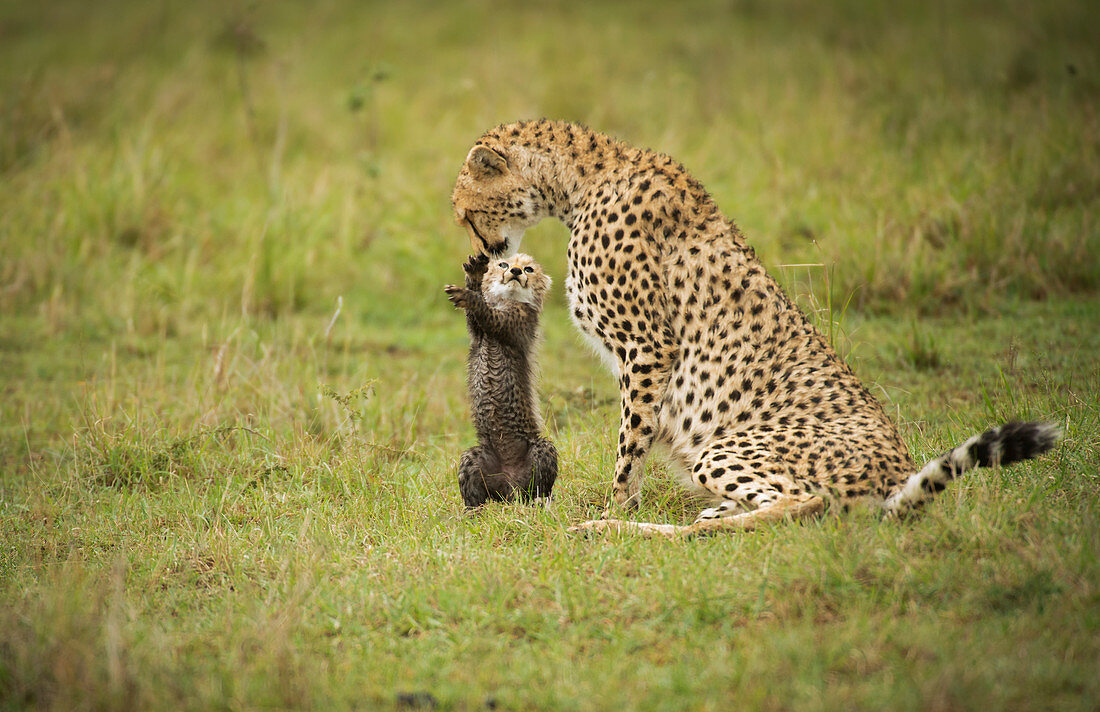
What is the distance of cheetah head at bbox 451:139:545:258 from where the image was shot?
4426 millimetres

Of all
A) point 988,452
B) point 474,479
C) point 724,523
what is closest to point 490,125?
point 474,479

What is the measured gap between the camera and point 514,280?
15.0 feet

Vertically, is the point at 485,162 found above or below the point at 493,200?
above

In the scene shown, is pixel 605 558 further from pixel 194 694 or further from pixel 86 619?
pixel 86 619

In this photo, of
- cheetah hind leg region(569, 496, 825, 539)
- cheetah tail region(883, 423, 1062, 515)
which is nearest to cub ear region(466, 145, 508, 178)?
cheetah hind leg region(569, 496, 825, 539)

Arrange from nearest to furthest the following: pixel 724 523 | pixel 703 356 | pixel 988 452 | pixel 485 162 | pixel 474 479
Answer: pixel 988 452, pixel 724 523, pixel 703 356, pixel 474 479, pixel 485 162

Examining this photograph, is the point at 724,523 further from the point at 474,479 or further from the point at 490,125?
the point at 490,125

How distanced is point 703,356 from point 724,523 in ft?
2.25

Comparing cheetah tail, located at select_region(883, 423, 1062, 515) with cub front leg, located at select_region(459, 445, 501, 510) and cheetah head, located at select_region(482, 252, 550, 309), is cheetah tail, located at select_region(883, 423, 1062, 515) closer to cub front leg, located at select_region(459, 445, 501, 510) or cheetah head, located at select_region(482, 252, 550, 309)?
cub front leg, located at select_region(459, 445, 501, 510)

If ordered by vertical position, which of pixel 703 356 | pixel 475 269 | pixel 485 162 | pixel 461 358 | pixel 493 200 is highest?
pixel 485 162

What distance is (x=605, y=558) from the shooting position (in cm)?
348

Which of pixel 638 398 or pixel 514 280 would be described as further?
pixel 514 280

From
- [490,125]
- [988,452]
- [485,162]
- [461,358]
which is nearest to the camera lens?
[988,452]

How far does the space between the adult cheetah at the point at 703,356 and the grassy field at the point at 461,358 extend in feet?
0.69
